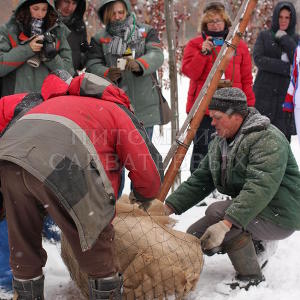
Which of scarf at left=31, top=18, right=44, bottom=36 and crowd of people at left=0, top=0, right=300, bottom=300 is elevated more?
scarf at left=31, top=18, right=44, bottom=36

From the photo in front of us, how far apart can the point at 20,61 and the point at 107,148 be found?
138cm

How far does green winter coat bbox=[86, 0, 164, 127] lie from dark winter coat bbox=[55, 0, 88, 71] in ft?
0.26

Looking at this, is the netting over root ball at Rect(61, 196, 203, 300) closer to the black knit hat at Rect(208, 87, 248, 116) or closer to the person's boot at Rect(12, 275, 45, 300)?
the person's boot at Rect(12, 275, 45, 300)

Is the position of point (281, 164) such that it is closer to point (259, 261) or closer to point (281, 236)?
point (281, 236)

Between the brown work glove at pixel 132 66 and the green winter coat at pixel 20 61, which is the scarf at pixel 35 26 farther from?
the brown work glove at pixel 132 66

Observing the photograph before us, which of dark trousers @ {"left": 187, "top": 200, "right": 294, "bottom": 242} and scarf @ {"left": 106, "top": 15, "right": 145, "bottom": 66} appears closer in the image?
dark trousers @ {"left": 187, "top": 200, "right": 294, "bottom": 242}

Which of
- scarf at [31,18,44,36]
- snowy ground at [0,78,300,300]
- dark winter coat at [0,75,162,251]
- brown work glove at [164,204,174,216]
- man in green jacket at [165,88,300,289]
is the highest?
scarf at [31,18,44,36]

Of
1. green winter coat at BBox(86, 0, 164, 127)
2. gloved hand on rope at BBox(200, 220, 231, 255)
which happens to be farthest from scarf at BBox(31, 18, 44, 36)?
gloved hand on rope at BBox(200, 220, 231, 255)

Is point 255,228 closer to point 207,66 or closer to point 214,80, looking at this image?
point 214,80

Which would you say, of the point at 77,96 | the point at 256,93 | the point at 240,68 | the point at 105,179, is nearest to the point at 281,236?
the point at 105,179

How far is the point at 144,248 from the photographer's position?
2523 mm

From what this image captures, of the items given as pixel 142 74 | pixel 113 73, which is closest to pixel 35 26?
pixel 113 73

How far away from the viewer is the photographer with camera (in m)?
4.06

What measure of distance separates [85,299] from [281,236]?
123 cm
